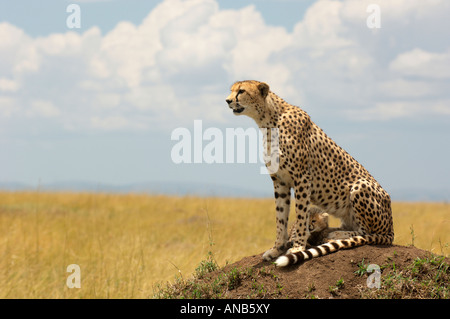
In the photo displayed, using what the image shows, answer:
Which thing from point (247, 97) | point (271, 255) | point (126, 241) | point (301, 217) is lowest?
point (126, 241)

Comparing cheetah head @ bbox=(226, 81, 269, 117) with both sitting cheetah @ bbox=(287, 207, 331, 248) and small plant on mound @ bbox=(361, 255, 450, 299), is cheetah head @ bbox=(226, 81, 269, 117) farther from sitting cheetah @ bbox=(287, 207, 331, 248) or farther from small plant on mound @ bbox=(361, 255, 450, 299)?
small plant on mound @ bbox=(361, 255, 450, 299)

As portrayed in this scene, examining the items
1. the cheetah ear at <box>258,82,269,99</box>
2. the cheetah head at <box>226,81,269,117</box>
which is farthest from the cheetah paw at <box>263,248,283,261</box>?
the cheetah ear at <box>258,82,269,99</box>

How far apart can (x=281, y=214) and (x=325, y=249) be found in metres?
0.52

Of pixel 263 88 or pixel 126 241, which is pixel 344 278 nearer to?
pixel 263 88

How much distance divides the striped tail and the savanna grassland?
2.36 feet

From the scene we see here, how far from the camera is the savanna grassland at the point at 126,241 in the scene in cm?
834

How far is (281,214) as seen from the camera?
15.8ft

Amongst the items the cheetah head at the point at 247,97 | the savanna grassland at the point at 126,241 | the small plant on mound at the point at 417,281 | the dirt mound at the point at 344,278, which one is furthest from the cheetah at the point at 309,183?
the savanna grassland at the point at 126,241

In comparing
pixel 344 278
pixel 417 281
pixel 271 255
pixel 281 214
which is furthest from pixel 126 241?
pixel 417 281

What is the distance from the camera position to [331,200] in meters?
5.00

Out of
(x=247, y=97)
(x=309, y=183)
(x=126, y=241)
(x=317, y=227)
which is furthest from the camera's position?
(x=126, y=241)

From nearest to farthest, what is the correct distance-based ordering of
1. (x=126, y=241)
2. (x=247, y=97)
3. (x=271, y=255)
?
1. (x=247, y=97)
2. (x=271, y=255)
3. (x=126, y=241)

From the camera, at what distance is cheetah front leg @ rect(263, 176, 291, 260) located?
4.83 metres
